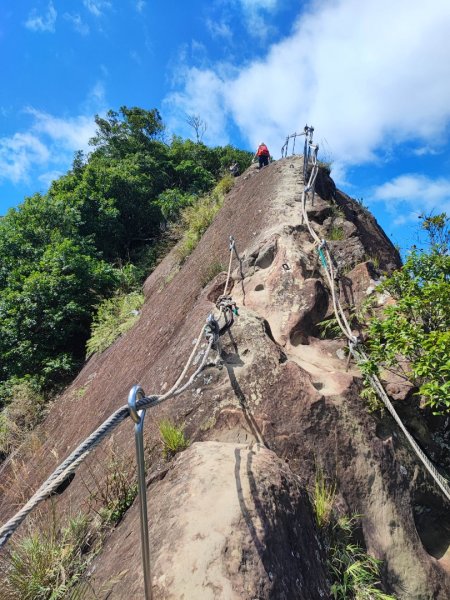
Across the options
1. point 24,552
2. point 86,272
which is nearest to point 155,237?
point 86,272

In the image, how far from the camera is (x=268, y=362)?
161 inches

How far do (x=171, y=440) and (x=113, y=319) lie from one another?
23.9 ft

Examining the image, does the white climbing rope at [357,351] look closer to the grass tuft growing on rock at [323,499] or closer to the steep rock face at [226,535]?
the grass tuft growing on rock at [323,499]

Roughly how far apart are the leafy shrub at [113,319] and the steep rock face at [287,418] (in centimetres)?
277

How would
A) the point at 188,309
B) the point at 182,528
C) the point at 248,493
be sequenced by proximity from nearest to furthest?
the point at 182,528
the point at 248,493
the point at 188,309

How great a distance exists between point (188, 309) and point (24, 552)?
4576mm

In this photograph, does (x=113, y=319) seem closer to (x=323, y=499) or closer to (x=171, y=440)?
(x=171, y=440)

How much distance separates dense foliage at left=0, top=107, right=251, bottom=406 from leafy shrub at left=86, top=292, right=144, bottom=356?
1.54 feet

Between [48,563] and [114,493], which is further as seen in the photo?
[114,493]

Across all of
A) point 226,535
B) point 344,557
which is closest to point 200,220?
point 344,557

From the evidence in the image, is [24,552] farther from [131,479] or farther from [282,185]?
[282,185]

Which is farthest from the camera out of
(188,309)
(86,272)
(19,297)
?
(86,272)

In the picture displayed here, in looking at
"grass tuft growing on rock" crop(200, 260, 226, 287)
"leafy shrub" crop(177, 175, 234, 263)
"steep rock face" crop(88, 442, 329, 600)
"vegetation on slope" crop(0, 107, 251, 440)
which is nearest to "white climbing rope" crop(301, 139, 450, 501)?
"steep rock face" crop(88, 442, 329, 600)

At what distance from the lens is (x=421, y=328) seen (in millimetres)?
3707
